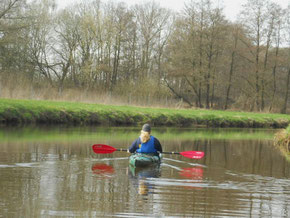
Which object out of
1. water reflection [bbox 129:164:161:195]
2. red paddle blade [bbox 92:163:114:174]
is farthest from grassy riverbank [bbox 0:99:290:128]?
water reflection [bbox 129:164:161:195]

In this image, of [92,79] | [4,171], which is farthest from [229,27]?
[4,171]

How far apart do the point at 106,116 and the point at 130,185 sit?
19.2m

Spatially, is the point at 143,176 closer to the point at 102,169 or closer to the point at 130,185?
the point at 102,169

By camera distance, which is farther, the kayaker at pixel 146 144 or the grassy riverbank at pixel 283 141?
the grassy riverbank at pixel 283 141

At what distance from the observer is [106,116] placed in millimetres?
27609

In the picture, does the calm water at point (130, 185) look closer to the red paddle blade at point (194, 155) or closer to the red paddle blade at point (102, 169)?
the red paddle blade at point (102, 169)

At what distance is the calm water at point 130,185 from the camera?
6445 millimetres

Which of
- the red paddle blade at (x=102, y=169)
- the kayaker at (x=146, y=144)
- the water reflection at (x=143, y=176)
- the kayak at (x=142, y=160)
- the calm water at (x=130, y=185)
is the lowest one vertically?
the water reflection at (x=143, y=176)

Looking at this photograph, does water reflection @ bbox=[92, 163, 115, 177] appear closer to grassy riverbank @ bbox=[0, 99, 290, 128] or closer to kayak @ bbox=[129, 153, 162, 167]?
kayak @ bbox=[129, 153, 162, 167]

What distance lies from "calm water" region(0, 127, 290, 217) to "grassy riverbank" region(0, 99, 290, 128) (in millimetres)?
9225

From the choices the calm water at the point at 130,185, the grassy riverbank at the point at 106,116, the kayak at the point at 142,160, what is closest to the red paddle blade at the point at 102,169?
the calm water at the point at 130,185

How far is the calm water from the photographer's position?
645 cm

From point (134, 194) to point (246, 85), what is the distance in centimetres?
4454

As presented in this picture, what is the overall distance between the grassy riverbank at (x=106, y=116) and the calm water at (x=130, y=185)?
30.3 feet
